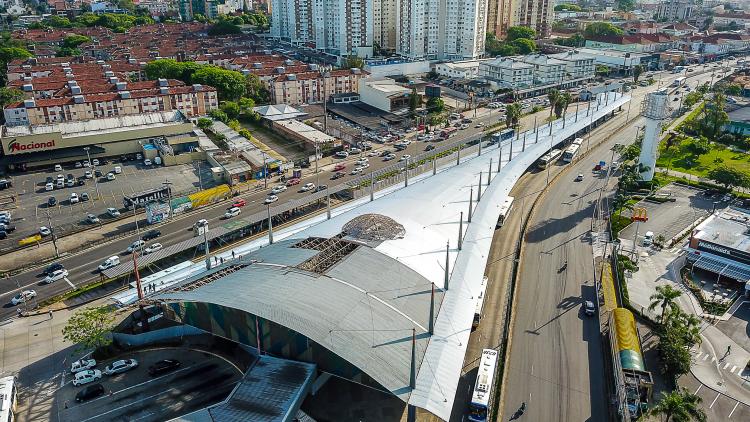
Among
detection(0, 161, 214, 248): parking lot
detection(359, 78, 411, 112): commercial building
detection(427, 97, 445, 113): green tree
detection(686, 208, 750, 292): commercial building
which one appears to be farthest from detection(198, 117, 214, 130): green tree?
detection(686, 208, 750, 292): commercial building

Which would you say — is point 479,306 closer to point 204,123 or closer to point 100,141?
point 204,123

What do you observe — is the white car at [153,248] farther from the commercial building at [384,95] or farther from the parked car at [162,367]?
the commercial building at [384,95]

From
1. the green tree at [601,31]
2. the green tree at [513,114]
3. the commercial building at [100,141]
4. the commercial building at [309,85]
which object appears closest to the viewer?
the commercial building at [100,141]

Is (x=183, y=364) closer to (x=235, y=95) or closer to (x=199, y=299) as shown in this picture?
(x=199, y=299)

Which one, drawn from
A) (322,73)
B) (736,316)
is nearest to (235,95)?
(322,73)

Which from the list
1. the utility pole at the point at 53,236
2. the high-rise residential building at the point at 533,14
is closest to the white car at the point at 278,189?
the utility pole at the point at 53,236
